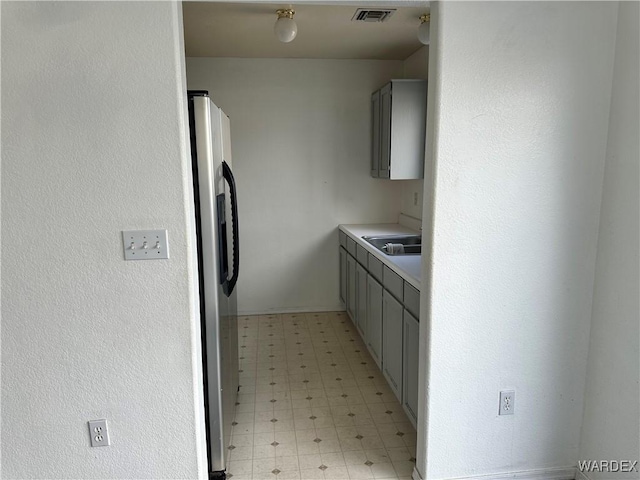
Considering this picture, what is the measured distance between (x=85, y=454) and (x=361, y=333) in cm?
231

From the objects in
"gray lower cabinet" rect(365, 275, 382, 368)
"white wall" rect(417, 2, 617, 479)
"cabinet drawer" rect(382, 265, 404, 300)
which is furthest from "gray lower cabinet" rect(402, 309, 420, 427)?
"gray lower cabinet" rect(365, 275, 382, 368)

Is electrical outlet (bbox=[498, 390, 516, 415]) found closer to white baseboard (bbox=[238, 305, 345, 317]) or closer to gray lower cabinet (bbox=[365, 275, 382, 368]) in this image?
gray lower cabinet (bbox=[365, 275, 382, 368])

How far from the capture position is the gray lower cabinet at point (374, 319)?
305 centimetres

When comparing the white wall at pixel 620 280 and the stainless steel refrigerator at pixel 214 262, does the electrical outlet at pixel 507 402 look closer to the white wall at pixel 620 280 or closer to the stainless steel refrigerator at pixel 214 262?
the white wall at pixel 620 280

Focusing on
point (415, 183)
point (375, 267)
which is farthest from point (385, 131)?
point (375, 267)

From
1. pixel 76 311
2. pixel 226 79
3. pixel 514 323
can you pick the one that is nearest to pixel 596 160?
pixel 514 323

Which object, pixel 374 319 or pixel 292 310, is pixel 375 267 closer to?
pixel 374 319

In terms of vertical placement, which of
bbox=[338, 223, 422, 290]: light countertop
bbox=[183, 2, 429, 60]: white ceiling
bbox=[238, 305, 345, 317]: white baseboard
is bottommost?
bbox=[238, 305, 345, 317]: white baseboard

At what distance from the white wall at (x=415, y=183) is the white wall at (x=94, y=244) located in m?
2.63

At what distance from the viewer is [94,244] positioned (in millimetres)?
1717

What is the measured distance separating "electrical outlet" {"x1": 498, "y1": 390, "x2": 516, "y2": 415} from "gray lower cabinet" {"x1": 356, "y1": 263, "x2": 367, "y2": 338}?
5.10 ft

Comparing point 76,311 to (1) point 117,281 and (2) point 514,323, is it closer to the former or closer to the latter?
(1) point 117,281

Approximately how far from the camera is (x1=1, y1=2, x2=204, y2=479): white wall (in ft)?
5.32

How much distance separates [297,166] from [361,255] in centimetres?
131
